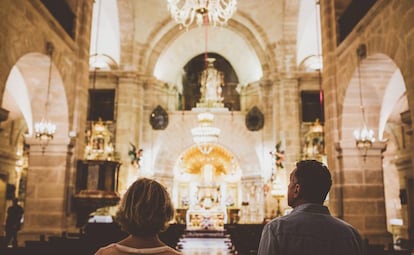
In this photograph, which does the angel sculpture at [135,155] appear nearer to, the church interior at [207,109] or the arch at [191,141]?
the church interior at [207,109]

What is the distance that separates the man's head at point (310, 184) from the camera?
7.45 ft

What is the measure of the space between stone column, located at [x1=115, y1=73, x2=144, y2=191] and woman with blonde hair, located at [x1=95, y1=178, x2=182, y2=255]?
17.0 m

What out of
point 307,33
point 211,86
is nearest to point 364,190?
point 307,33

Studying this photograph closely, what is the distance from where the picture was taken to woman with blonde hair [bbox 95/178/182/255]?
195 centimetres

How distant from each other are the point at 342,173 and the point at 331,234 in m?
8.66

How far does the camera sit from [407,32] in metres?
7.19

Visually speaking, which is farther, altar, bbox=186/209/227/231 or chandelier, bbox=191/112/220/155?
altar, bbox=186/209/227/231

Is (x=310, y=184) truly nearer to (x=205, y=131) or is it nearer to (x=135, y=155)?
(x=205, y=131)

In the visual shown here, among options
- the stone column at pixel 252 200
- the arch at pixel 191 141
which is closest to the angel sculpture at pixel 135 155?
the arch at pixel 191 141

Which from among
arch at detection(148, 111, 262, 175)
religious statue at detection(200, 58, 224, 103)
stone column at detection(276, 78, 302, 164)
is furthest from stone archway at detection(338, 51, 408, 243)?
religious statue at detection(200, 58, 224, 103)

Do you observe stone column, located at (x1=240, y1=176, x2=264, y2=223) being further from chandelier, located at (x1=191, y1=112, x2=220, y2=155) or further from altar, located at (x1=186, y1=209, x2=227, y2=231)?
chandelier, located at (x1=191, y1=112, x2=220, y2=155)

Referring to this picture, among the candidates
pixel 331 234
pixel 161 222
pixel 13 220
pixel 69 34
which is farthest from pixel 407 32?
pixel 13 220

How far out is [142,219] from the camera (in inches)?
76.5

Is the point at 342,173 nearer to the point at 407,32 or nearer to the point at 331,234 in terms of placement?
the point at 407,32
